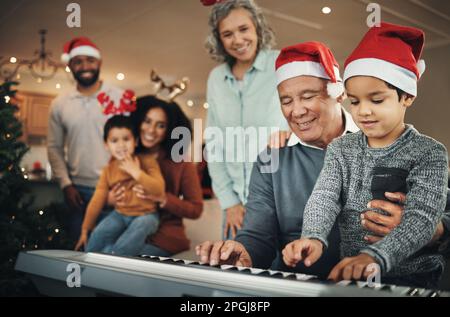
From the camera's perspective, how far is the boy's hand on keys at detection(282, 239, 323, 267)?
138 centimetres

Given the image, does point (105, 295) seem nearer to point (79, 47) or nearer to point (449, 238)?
point (449, 238)

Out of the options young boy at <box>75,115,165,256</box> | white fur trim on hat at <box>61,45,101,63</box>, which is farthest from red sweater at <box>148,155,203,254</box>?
white fur trim on hat at <box>61,45,101,63</box>

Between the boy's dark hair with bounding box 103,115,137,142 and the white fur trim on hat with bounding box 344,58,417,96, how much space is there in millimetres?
1537

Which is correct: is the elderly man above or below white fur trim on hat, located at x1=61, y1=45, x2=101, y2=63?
below

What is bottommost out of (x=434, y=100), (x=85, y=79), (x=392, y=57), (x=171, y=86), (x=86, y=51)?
(x=434, y=100)

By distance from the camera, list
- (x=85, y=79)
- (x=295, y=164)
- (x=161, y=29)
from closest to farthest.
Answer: (x=295, y=164) < (x=161, y=29) < (x=85, y=79)

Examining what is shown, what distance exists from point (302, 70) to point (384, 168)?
21.1 inches

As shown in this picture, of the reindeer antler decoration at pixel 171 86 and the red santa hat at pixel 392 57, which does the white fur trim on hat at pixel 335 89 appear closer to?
the red santa hat at pixel 392 57

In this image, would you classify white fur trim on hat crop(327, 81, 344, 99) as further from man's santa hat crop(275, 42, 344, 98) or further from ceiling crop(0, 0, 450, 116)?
ceiling crop(0, 0, 450, 116)

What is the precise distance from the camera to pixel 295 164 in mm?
1893

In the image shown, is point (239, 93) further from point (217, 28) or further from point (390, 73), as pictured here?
point (390, 73)

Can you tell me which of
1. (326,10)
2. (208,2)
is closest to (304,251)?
(326,10)

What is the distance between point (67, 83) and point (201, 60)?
106 centimetres

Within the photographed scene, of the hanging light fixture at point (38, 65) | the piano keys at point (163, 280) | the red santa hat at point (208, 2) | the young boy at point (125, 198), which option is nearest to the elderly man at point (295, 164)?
the piano keys at point (163, 280)
